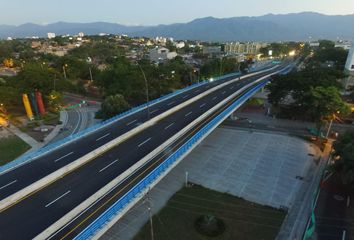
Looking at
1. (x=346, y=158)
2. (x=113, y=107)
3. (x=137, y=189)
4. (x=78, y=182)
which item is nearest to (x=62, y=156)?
(x=78, y=182)

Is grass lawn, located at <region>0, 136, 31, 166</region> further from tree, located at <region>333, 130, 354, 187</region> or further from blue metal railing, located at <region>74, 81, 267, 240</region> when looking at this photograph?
tree, located at <region>333, 130, 354, 187</region>

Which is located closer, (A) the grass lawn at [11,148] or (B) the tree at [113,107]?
(A) the grass lawn at [11,148]

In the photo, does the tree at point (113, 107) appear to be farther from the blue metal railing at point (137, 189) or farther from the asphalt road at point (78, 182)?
the blue metal railing at point (137, 189)

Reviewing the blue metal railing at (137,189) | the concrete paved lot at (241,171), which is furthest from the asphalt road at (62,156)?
the blue metal railing at (137,189)

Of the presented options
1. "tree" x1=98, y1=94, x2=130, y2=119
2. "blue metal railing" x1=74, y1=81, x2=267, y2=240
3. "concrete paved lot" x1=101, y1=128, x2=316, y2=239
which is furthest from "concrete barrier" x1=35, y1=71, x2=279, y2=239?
"tree" x1=98, y1=94, x2=130, y2=119

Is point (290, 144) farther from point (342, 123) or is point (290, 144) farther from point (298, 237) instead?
point (298, 237)

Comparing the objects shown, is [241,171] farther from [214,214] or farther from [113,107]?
[113,107]
